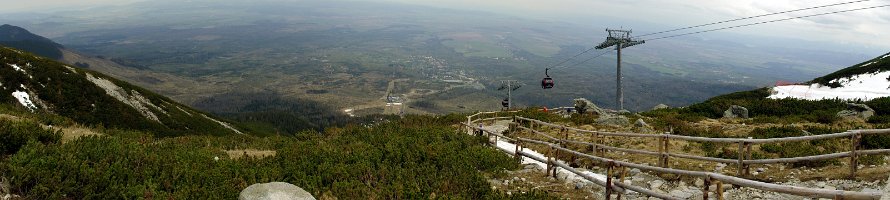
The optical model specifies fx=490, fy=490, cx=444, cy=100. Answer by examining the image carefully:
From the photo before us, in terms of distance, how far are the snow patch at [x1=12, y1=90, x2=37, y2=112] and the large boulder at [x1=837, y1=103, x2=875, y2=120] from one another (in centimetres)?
5433

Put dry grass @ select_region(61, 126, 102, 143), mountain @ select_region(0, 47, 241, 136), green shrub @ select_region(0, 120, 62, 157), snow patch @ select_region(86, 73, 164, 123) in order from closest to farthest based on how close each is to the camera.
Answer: green shrub @ select_region(0, 120, 62, 157) < dry grass @ select_region(61, 126, 102, 143) < mountain @ select_region(0, 47, 241, 136) < snow patch @ select_region(86, 73, 164, 123)

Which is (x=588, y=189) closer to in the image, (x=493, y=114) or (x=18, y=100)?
(x=493, y=114)

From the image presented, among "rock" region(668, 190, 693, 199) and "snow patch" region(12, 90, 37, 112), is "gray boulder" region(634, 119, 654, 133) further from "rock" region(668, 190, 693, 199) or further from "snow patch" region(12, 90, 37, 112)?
"snow patch" region(12, 90, 37, 112)

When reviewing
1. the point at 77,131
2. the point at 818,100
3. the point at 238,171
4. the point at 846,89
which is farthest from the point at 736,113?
the point at 77,131

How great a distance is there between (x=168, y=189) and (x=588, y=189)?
961cm

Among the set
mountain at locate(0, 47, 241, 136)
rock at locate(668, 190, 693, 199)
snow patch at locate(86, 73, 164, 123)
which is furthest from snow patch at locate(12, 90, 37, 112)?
rock at locate(668, 190, 693, 199)

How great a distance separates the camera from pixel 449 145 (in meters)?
16.9

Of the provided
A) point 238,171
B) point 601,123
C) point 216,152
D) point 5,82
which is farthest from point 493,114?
point 5,82

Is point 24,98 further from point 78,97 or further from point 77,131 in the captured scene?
point 77,131

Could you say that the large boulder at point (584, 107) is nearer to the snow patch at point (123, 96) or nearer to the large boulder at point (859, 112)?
the large boulder at point (859, 112)

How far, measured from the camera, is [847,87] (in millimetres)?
41719

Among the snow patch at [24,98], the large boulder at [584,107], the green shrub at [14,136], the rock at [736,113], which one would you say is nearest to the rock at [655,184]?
the green shrub at [14,136]

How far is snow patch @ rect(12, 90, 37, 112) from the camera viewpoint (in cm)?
3867

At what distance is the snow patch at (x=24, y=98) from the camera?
38672mm
